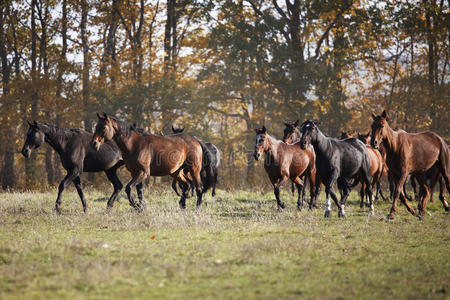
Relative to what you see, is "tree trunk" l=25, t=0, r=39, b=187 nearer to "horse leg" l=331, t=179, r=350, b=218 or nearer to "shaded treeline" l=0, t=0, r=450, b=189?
"shaded treeline" l=0, t=0, r=450, b=189

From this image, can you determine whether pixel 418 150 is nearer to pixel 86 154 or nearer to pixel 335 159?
pixel 335 159

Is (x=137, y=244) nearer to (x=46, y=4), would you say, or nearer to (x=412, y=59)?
(x=46, y=4)

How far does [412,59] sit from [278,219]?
63.8 feet

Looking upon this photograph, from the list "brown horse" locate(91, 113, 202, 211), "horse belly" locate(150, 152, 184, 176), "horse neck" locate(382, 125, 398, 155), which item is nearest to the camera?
"horse neck" locate(382, 125, 398, 155)

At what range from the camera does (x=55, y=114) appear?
23.0 metres

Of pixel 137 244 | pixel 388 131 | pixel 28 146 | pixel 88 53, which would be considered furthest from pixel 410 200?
pixel 88 53

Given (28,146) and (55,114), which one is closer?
(28,146)

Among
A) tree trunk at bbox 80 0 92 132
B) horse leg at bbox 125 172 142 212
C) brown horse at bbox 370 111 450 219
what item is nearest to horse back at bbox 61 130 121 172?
horse leg at bbox 125 172 142 212

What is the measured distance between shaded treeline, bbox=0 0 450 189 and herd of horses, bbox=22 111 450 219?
1032 centimetres

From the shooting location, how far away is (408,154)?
10695mm

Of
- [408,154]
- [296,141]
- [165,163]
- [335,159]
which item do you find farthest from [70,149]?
[408,154]

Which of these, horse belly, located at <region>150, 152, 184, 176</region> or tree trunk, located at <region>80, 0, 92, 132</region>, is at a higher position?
tree trunk, located at <region>80, 0, 92, 132</region>

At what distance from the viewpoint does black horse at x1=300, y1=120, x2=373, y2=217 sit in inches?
430

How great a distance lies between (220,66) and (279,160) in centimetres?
1463
